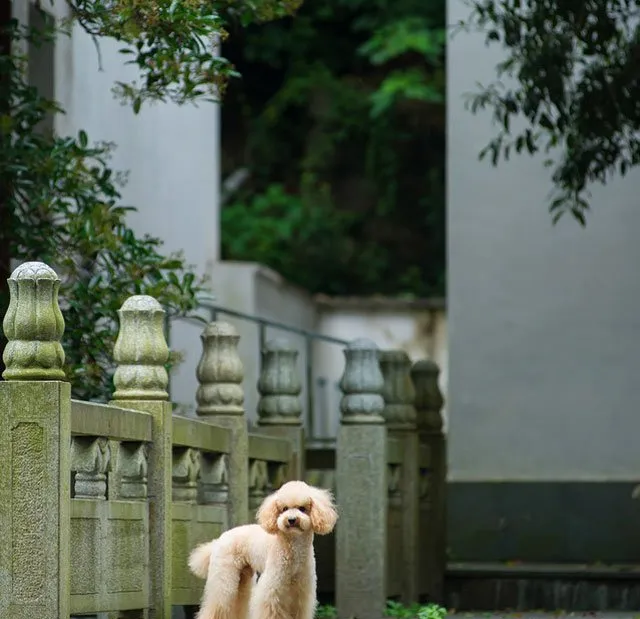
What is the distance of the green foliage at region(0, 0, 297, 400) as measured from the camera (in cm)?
1107

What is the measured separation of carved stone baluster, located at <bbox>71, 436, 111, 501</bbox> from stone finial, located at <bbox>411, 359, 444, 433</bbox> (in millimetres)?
6163

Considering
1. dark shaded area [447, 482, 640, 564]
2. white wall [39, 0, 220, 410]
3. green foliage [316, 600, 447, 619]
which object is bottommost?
green foliage [316, 600, 447, 619]

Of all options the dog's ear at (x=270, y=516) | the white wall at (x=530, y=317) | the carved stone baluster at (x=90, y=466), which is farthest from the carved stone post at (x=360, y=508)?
the white wall at (x=530, y=317)

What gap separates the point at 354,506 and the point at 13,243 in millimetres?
3096

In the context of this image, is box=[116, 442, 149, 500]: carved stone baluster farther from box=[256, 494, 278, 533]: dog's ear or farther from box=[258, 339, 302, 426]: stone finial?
box=[258, 339, 302, 426]: stone finial

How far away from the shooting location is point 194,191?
18484mm

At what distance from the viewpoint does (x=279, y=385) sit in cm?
1290

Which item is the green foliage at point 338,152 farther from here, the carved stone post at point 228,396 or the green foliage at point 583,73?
the carved stone post at point 228,396

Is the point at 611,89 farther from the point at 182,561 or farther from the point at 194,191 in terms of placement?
the point at 194,191

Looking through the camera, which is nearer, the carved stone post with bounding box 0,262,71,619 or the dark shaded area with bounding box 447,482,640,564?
the carved stone post with bounding box 0,262,71,619

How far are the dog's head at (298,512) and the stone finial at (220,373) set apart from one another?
2179 mm

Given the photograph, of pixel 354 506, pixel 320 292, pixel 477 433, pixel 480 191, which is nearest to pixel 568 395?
pixel 477 433

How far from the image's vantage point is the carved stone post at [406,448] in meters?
14.4

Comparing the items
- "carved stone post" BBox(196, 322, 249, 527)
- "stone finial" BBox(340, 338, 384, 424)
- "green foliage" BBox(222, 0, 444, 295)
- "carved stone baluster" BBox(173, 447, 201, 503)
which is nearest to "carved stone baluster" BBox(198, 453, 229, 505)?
"carved stone post" BBox(196, 322, 249, 527)
